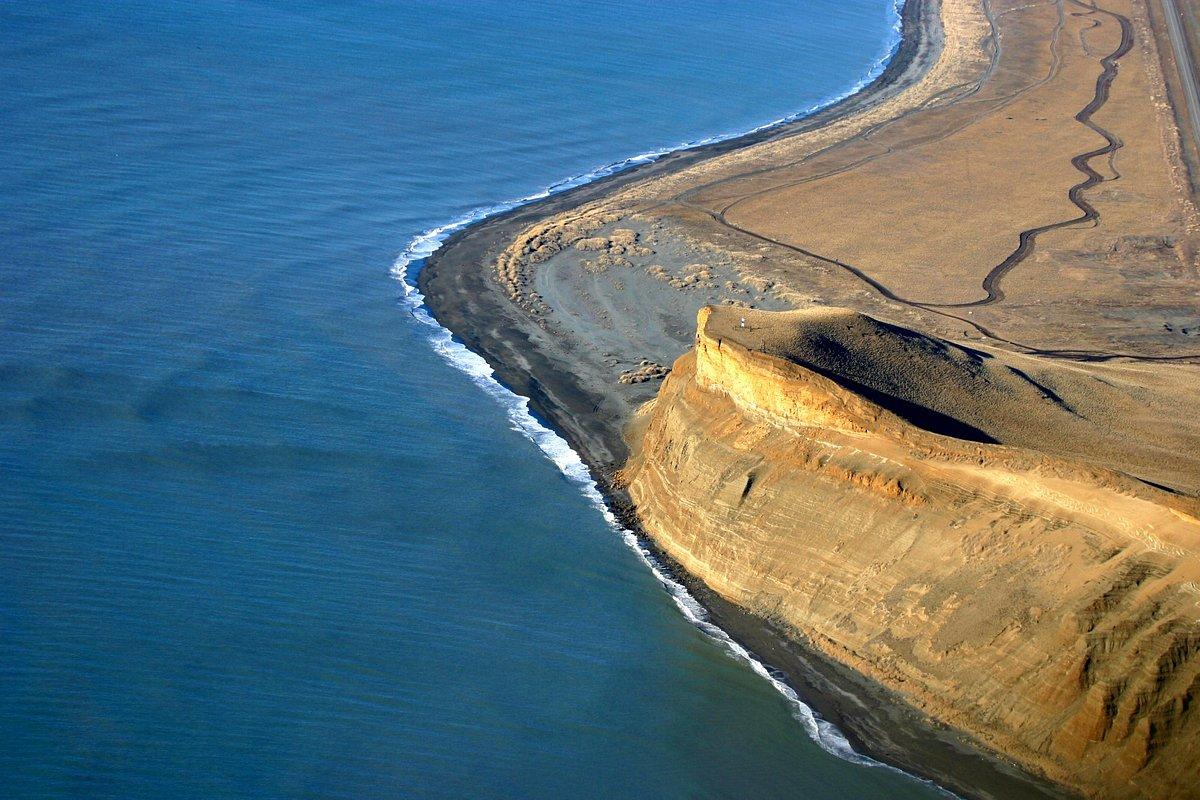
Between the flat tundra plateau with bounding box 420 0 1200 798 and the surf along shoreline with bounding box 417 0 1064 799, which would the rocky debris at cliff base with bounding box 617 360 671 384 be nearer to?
the flat tundra plateau with bounding box 420 0 1200 798

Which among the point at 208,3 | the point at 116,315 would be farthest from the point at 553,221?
the point at 208,3

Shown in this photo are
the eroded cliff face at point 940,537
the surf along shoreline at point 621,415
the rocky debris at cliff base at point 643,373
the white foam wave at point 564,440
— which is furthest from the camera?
the rocky debris at cliff base at point 643,373

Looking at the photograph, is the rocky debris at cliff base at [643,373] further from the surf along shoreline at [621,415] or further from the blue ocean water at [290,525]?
the blue ocean water at [290,525]

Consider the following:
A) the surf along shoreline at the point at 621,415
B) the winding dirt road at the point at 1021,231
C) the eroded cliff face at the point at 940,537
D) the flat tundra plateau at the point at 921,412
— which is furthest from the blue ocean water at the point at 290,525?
the winding dirt road at the point at 1021,231

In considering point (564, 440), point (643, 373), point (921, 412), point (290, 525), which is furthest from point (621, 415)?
point (290, 525)

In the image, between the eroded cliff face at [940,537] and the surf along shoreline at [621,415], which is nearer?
the eroded cliff face at [940,537]

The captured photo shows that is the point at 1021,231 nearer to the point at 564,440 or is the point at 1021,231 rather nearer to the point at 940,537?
the point at 564,440

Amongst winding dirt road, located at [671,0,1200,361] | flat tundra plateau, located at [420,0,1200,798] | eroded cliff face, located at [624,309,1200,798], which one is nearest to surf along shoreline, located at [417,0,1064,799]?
flat tundra plateau, located at [420,0,1200,798]
